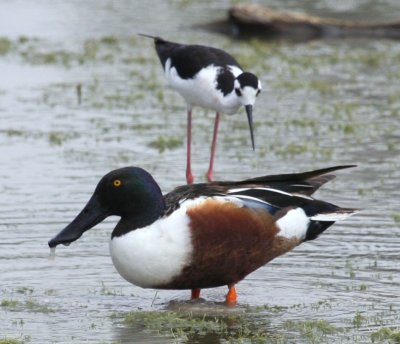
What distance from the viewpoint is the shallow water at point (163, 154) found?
7348mm

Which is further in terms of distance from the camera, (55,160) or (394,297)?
(55,160)

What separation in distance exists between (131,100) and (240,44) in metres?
4.78

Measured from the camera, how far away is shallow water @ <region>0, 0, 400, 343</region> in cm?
735

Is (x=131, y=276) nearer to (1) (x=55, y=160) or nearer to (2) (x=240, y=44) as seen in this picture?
(1) (x=55, y=160)

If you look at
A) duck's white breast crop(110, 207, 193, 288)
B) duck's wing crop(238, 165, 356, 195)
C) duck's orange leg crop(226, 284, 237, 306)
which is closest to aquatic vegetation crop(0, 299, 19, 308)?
duck's white breast crop(110, 207, 193, 288)

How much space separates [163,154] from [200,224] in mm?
4965

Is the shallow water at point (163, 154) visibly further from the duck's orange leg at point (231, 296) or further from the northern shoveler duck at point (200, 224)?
the northern shoveler duck at point (200, 224)

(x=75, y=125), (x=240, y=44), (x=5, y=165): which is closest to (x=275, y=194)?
(x=5, y=165)

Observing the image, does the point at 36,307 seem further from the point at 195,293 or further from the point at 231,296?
the point at 231,296

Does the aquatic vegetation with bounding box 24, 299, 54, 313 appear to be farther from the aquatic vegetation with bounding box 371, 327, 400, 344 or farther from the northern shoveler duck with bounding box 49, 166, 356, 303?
the aquatic vegetation with bounding box 371, 327, 400, 344

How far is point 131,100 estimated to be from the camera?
583 inches

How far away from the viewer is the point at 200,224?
287 inches

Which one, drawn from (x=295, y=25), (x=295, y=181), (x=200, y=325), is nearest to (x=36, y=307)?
(x=200, y=325)

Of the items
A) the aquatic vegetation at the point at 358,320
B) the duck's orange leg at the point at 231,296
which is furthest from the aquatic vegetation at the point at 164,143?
the aquatic vegetation at the point at 358,320
